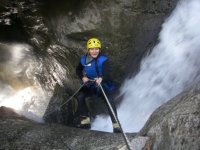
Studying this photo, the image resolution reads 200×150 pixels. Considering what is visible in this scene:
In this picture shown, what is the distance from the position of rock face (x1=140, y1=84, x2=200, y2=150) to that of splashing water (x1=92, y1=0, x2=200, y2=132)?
4296mm

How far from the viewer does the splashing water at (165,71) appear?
11.3 m

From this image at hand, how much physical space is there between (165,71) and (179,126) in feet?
22.5

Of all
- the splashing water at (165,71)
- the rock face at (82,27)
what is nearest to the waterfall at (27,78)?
the rock face at (82,27)

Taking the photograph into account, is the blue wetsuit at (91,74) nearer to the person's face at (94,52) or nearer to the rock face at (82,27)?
the person's face at (94,52)

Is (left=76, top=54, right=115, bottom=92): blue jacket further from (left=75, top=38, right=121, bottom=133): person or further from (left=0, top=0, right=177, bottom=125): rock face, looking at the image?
(left=0, top=0, right=177, bottom=125): rock face

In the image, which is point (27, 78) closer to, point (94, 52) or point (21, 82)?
point (21, 82)

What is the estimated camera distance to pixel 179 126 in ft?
18.3

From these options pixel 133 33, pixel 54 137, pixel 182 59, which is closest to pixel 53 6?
pixel 133 33

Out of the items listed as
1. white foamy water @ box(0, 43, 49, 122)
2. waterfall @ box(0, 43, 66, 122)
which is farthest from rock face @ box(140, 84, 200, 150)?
white foamy water @ box(0, 43, 49, 122)

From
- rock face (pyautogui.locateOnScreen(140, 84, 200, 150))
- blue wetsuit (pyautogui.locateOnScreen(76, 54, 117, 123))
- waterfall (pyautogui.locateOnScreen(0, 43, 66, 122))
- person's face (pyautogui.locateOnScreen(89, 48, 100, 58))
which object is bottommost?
rock face (pyautogui.locateOnScreen(140, 84, 200, 150))

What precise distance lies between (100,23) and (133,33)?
135cm

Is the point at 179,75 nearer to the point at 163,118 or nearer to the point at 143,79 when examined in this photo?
the point at 143,79

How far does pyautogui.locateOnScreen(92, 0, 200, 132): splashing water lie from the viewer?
11266 millimetres

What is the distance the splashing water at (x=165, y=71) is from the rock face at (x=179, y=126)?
4.30m
